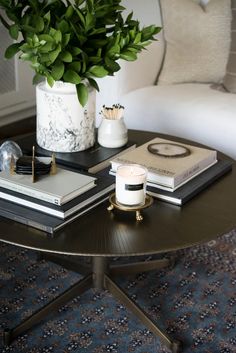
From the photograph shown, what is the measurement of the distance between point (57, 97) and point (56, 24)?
0.59 ft

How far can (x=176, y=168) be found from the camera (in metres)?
1.31

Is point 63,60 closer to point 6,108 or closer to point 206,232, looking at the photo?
point 206,232

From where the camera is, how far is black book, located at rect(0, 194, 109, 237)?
3.64 ft

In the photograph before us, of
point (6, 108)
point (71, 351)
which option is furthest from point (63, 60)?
point (6, 108)

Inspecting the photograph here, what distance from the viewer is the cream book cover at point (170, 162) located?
1.28m

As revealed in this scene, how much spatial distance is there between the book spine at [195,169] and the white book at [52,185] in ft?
0.66

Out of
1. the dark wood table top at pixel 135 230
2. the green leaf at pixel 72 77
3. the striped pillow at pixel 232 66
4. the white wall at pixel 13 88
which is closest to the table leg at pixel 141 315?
the dark wood table top at pixel 135 230

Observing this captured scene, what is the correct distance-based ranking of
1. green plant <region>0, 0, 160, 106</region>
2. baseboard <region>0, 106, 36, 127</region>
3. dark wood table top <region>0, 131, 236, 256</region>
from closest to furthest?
dark wood table top <region>0, 131, 236, 256</region> < green plant <region>0, 0, 160, 106</region> < baseboard <region>0, 106, 36, 127</region>

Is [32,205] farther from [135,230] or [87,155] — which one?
[87,155]

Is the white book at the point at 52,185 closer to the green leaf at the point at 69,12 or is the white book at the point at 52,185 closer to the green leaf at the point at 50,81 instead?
the green leaf at the point at 50,81

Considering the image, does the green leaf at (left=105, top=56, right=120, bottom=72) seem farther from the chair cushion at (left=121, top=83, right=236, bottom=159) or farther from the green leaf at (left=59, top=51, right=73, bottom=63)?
the chair cushion at (left=121, top=83, right=236, bottom=159)

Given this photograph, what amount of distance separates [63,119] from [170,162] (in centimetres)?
30

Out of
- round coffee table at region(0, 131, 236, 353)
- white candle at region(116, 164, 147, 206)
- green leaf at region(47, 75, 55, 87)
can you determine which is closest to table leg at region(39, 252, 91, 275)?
round coffee table at region(0, 131, 236, 353)

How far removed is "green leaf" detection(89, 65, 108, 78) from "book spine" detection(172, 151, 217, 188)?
318 mm
